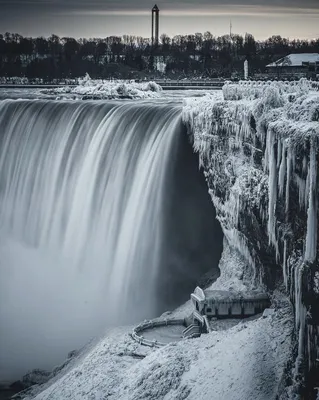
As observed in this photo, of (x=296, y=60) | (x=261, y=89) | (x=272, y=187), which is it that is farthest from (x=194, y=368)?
(x=296, y=60)

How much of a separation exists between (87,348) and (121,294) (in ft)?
16.6

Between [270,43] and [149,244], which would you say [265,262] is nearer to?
[149,244]

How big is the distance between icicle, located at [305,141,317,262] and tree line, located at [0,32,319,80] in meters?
Answer: 55.3

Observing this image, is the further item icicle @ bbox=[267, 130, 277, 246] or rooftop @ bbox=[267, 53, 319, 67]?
rooftop @ bbox=[267, 53, 319, 67]

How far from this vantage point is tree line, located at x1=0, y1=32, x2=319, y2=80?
91125 millimetres

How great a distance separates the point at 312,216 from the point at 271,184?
13.4 ft

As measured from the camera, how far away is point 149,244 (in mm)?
37250

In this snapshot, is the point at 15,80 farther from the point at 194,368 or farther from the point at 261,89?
the point at 194,368

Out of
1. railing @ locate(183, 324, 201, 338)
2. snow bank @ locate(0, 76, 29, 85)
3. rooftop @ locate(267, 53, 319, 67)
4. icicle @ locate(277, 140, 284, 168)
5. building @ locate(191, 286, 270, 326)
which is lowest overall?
railing @ locate(183, 324, 201, 338)

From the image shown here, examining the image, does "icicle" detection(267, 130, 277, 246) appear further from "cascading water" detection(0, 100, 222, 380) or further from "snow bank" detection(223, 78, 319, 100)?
"cascading water" detection(0, 100, 222, 380)

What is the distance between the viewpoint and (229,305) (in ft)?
104

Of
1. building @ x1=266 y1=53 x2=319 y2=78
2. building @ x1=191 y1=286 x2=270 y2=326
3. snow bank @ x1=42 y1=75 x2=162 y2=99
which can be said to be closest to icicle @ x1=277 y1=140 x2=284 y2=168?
building @ x1=191 y1=286 x2=270 y2=326

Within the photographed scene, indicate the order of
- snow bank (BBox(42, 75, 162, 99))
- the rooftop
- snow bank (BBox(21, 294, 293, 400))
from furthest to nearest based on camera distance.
Answer: 1. snow bank (BBox(42, 75, 162, 99))
2. the rooftop
3. snow bank (BBox(21, 294, 293, 400))

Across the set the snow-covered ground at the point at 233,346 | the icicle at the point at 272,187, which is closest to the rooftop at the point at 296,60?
the snow-covered ground at the point at 233,346
